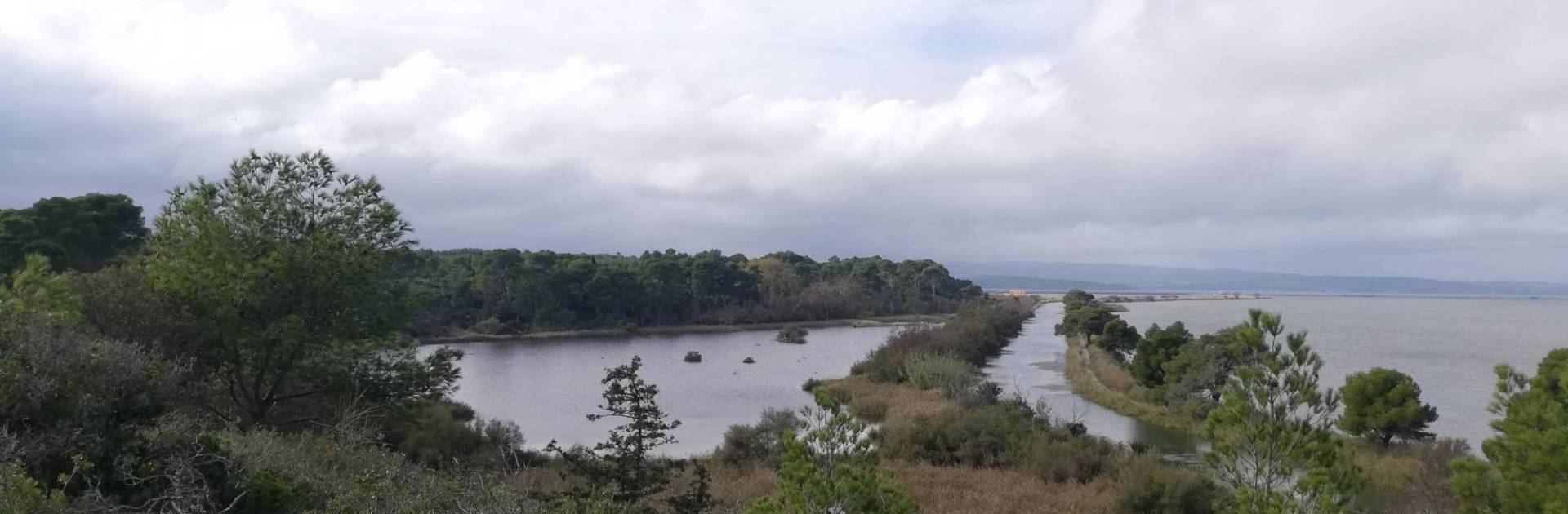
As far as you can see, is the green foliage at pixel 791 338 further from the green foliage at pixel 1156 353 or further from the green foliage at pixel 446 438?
the green foliage at pixel 446 438

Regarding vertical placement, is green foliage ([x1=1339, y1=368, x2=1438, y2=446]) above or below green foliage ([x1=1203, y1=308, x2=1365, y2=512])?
below

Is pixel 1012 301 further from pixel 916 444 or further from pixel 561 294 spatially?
pixel 916 444

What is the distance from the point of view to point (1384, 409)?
2359 cm

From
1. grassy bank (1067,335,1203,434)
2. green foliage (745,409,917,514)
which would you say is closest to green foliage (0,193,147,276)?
green foliage (745,409,917,514)

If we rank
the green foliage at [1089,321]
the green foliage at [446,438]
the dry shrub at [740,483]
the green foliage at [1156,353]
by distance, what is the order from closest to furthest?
the dry shrub at [740,483]
the green foliage at [446,438]
the green foliage at [1156,353]
the green foliage at [1089,321]

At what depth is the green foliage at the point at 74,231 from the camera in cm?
2702

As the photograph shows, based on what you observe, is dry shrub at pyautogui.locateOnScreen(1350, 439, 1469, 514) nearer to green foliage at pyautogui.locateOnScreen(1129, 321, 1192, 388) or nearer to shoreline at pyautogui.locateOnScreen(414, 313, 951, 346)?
green foliage at pyautogui.locateOnScreen(1129, 321, 1192, 388)

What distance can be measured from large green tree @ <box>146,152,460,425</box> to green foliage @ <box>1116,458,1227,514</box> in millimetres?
13182

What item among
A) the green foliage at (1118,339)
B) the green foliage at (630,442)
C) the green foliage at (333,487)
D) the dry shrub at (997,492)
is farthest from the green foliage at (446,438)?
the green foliage at (1118,339)

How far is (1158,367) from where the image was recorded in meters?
34.8

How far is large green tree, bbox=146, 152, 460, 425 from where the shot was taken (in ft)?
56.9

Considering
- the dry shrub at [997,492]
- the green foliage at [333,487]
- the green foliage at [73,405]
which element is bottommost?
the dry shrub at [997,492]

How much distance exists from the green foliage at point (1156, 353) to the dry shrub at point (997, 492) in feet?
56.6

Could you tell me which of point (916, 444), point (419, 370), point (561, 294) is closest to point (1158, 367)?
point (916, 444)
